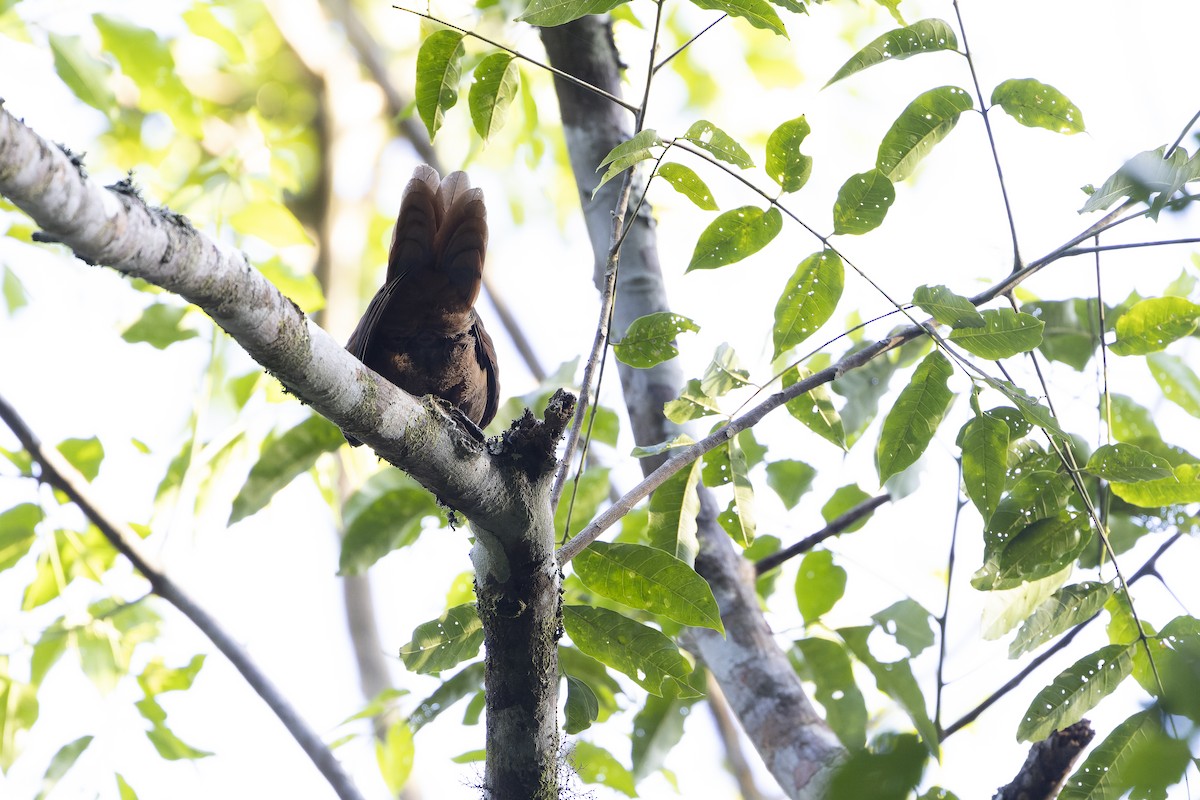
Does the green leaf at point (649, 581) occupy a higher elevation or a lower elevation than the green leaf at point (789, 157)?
lower

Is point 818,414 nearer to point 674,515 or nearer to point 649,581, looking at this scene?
point 674,515

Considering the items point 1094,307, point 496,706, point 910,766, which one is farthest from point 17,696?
point 1094,307

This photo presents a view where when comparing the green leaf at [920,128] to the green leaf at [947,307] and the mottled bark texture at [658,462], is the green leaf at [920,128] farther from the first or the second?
the mottled bark texture at [658,462]

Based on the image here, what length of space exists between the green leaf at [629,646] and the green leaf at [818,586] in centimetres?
87

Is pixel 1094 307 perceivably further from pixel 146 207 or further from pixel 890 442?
pixel 146 207

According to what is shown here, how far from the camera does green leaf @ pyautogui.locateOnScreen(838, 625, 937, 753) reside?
2086 millimetres

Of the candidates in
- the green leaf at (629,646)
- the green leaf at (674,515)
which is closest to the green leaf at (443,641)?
the green leaf at (629,646)

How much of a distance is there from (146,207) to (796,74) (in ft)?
14.7

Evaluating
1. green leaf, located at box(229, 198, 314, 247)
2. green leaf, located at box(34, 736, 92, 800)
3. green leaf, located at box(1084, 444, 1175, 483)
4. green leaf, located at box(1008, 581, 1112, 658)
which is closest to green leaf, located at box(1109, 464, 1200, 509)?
green leaf, located at box(1084, 444, 1175, 483)

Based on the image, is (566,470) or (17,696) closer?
(566,470)

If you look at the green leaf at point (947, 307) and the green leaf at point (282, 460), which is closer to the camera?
the green leaf at point (947, 307)

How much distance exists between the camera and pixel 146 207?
4.04 ft

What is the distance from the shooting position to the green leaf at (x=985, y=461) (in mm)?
1877

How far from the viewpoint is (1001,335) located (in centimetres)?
189
